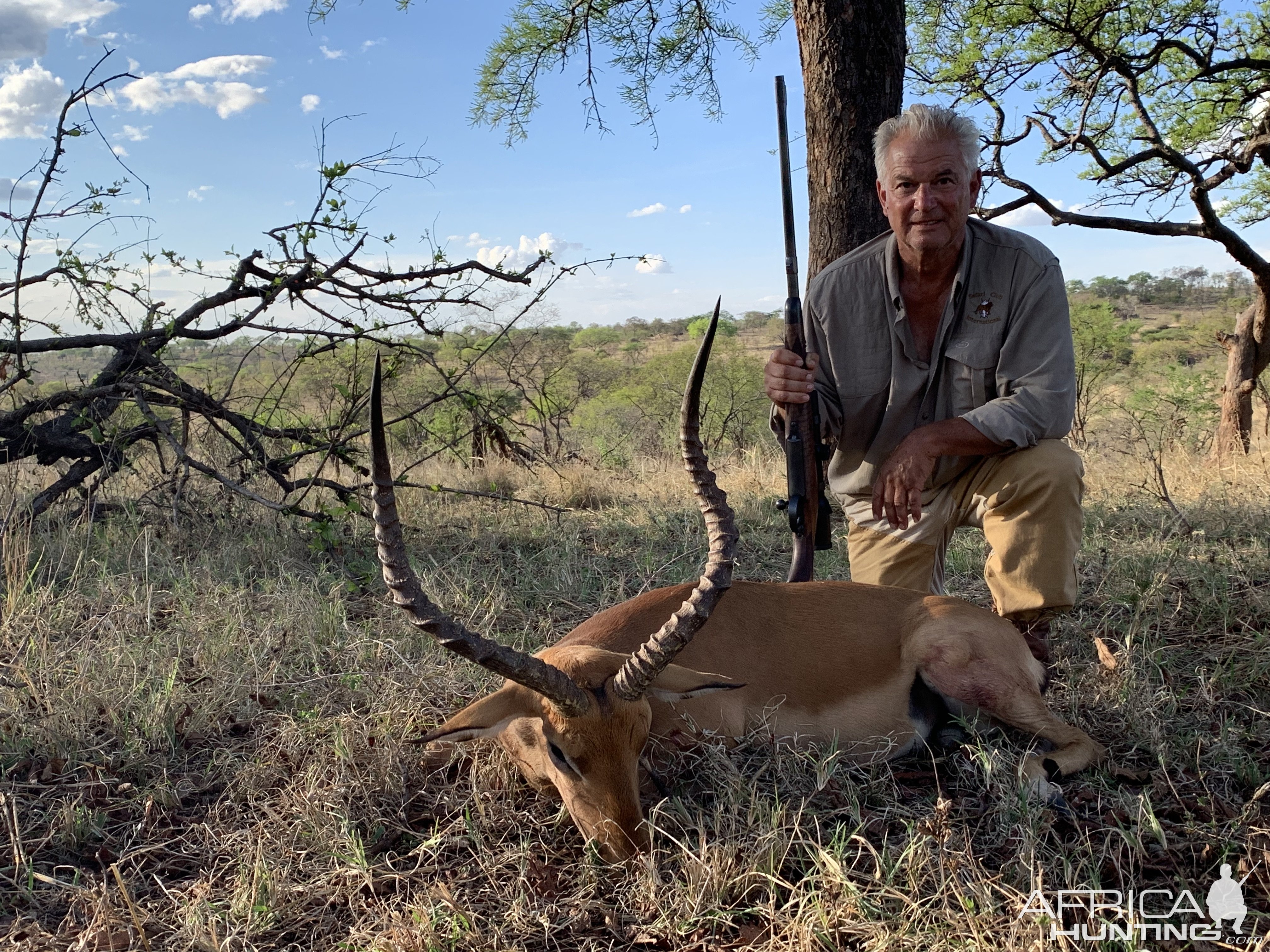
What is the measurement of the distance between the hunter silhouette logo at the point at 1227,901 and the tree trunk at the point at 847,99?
4.34 meters

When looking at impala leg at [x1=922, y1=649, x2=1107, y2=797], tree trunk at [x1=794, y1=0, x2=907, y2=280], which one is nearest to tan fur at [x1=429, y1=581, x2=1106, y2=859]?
impala leg at [x1=922, y1=649, x2=1107, y2=797]

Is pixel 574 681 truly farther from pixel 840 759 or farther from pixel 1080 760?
pixel 1080 760

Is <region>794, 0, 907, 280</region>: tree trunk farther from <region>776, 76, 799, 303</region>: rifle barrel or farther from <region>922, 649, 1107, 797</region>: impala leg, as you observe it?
<region>922, 649, 1107, 797</region>: impala leg

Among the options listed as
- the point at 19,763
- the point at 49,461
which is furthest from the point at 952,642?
the point at 49,461

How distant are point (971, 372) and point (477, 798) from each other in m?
3.04

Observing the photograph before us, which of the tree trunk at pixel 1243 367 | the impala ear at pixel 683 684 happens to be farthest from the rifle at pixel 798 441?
the tree trunk at pixel 1243 367

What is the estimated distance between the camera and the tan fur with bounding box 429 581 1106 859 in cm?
318

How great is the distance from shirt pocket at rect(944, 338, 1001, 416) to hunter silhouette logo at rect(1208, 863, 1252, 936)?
7.70ft

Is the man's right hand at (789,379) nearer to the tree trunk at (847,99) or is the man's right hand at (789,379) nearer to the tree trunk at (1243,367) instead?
the tree trunk at (847,99)

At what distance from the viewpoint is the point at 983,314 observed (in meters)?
4.49

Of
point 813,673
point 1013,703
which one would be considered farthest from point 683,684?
point 1013,703

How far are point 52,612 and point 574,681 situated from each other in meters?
3.37

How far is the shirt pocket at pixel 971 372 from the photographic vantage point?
14.7 feet

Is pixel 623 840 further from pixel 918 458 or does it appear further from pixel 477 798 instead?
pixel 918 458
